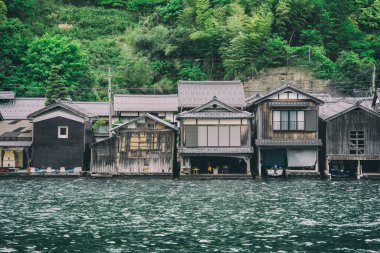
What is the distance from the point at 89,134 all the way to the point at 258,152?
16.1 metres

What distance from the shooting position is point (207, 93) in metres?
66.4

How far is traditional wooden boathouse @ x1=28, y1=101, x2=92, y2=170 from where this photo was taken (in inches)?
2315

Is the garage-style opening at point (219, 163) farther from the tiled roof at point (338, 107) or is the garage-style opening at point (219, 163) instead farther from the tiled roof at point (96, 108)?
the tiled roof at point (96, 108)

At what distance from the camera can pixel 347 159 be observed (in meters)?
58.2

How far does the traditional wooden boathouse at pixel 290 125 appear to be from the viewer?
193ft

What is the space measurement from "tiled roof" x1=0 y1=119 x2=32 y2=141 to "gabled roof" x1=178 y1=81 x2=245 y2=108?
48.6 feet

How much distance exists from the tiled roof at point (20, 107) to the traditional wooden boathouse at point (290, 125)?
26.6 metres

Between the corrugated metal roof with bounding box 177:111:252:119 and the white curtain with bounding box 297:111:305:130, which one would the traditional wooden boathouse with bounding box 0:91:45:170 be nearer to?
the corrugated metal roof with bounding box 177:111:252:119

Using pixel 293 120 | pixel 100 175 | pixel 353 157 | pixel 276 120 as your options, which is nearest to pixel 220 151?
pixel 276 120

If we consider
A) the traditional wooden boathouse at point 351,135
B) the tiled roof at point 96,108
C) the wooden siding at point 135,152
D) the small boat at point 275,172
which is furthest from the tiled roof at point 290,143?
the tiled roof at point 96,108

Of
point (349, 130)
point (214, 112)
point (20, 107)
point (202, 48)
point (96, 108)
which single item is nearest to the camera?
point (214, 112)

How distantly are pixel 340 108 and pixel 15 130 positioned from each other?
3059 cm

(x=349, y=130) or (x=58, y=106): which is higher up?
(x=58, y=106)

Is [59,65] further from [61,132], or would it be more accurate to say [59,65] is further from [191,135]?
[191,135]
